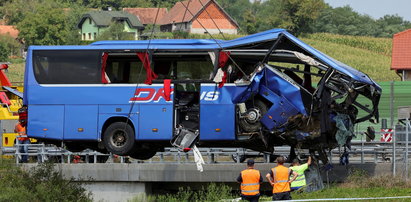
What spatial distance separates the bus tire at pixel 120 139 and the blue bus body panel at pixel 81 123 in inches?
16.1

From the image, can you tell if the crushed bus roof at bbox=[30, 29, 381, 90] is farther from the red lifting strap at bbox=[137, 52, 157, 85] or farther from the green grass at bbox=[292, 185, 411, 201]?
the green grass at bbox=[292, 185, 411, 201]

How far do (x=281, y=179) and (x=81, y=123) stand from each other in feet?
21.1

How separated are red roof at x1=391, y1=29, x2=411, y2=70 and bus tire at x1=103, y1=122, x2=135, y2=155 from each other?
37.8m

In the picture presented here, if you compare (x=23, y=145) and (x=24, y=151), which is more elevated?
(x=23, y=145)

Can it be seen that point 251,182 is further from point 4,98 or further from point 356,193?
point 4,98

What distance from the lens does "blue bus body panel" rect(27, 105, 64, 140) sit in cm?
2330

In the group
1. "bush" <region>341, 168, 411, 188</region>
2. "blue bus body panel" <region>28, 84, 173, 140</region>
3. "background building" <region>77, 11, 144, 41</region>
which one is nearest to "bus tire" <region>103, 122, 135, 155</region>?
"blue bus body panel" <region>28, 84, 173, 140</region>

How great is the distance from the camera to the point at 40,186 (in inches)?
985

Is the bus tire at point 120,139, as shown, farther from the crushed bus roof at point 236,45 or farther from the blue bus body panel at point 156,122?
the crushed bus roof at point 236,45

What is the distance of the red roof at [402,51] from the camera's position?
58281mm

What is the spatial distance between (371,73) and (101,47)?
1959 inches

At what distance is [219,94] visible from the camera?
72.8ft

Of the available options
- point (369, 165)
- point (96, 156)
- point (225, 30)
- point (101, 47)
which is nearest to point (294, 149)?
point (369, 165)

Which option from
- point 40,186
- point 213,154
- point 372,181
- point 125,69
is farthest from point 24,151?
point 372,181
